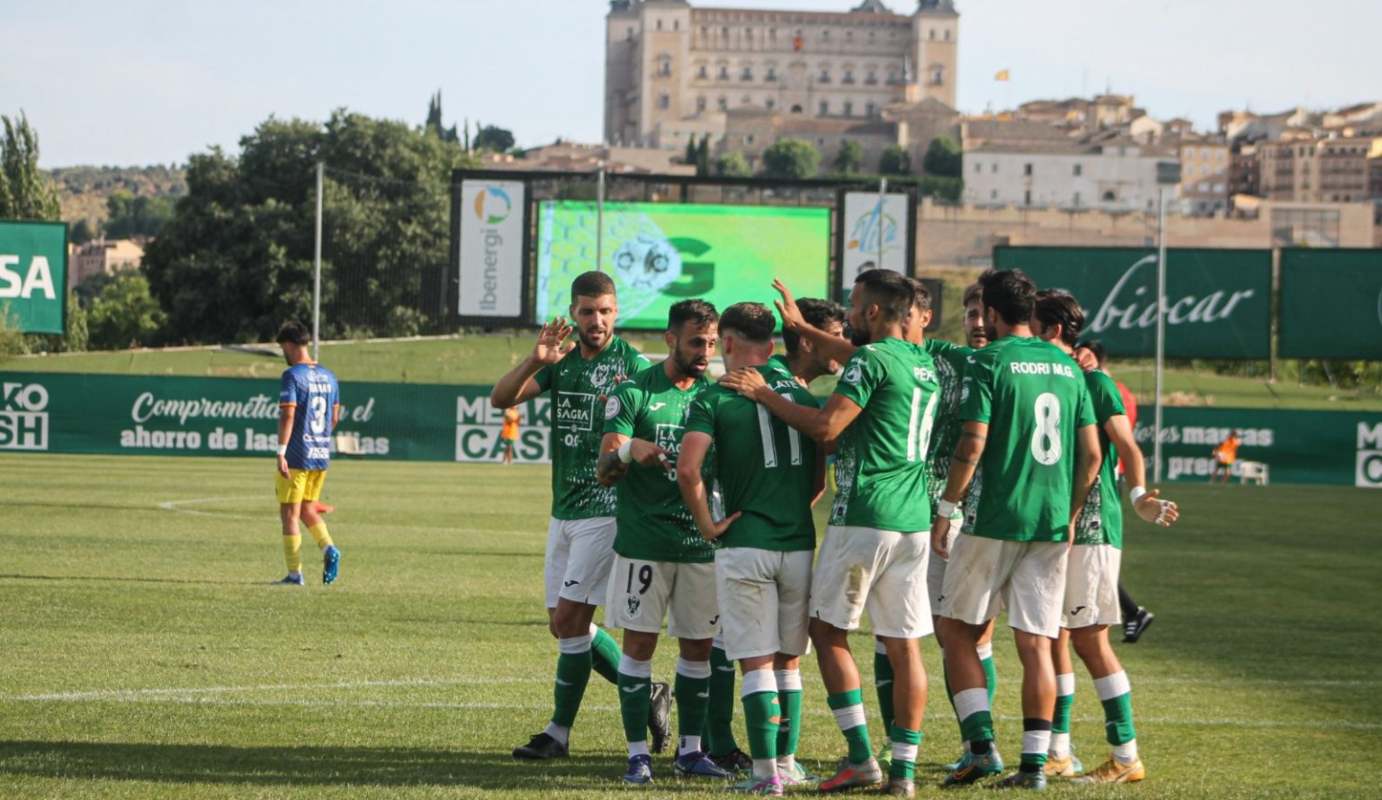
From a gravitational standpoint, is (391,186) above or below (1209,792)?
above

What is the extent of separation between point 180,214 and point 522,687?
8284 cm

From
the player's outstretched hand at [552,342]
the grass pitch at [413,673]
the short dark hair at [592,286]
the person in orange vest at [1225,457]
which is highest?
the short dark hair at [592,286]

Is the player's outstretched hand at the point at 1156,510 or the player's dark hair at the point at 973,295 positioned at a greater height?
the player's dark hair at the point at 973,295

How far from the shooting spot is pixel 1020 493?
8.16m

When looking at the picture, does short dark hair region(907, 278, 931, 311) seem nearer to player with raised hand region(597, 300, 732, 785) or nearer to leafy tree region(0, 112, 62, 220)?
player with raised hand region(597, 300, 732, 785)

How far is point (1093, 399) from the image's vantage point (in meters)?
8.86

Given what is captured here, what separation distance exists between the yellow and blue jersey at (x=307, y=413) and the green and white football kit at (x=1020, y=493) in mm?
8406

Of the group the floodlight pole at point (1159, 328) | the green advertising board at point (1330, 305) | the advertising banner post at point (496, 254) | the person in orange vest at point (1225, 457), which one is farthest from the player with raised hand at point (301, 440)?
the green advertising board at point (1330, 305)


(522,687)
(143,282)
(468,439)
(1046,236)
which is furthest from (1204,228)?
(522,687)

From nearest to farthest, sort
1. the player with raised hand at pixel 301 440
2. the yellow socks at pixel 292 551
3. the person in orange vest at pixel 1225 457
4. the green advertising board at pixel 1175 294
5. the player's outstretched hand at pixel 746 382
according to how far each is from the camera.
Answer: the player's outstretched hand at pixel 746 382, the player with raised hand at pixel 301 440, the yellow socks at pixel 292 551, the person in orange vest at pixel 1225 457, the green advertising board at pixel 1175 294

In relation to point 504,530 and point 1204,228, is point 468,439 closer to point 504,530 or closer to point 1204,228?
point 504,530

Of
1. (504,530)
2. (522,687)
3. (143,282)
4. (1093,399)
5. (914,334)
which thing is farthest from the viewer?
(143,282)

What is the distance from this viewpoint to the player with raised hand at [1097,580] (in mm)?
8461

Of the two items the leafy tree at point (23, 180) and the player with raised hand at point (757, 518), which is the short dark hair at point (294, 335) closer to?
the player with raised hand at point (757, 518)
